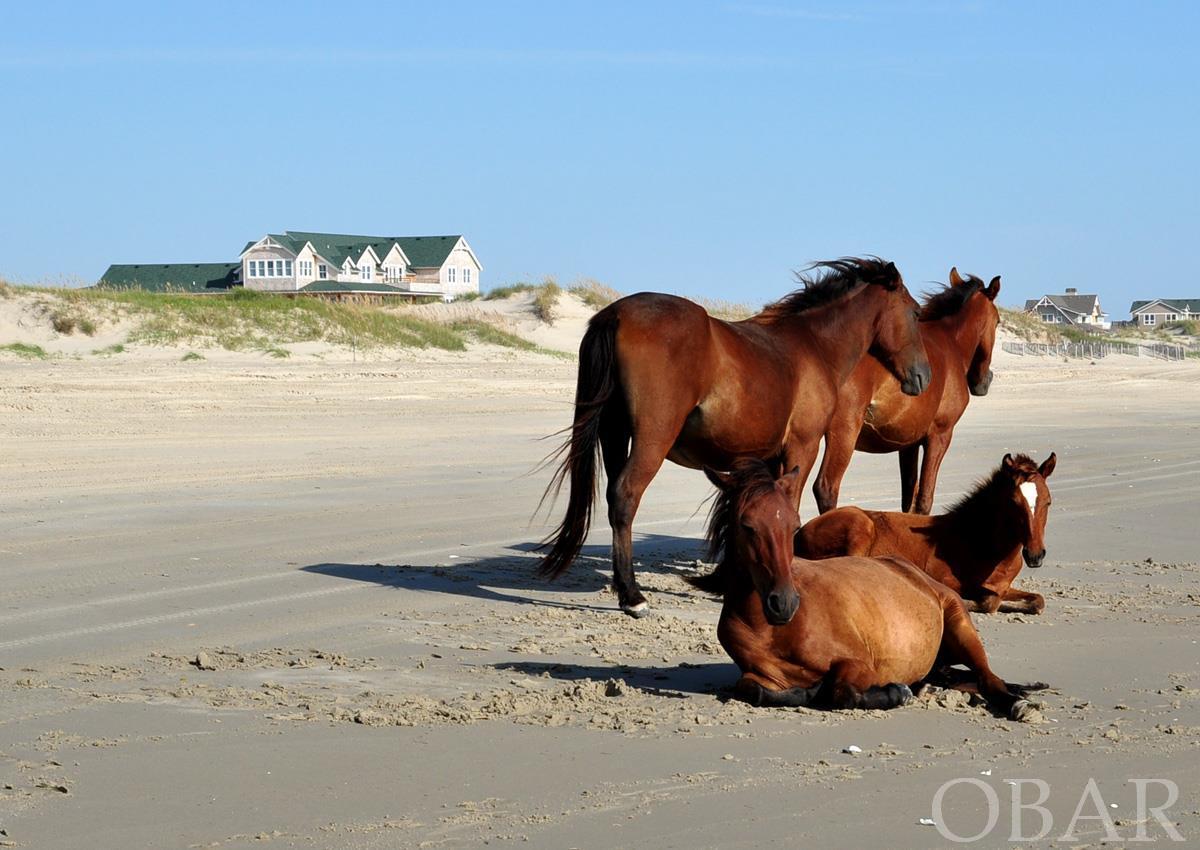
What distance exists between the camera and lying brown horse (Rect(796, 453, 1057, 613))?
8070mm

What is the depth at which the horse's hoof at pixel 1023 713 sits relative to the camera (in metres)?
6.09

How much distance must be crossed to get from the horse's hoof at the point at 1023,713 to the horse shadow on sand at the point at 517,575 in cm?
306

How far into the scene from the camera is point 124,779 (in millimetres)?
5242

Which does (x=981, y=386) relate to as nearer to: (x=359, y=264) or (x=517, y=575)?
(x=517, y=575)

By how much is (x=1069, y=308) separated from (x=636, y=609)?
12810 centimetres

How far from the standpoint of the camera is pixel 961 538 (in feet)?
27.1

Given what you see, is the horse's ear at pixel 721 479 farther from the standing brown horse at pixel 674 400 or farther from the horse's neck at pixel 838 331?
the horse's neck at pixel 838 331

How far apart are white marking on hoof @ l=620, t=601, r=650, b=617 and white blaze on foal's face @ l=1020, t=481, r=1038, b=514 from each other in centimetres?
217

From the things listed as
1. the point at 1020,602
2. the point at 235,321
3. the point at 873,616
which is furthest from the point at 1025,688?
the point at 235,321

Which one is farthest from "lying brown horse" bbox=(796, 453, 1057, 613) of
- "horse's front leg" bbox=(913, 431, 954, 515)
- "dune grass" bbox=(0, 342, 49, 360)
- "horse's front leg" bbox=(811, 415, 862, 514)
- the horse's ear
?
"dune grass" bbox=(0, 342, 49, 360)

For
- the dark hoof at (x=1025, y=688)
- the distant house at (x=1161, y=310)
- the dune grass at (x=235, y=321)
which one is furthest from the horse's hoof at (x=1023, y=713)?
the distant house at (x=1161, y=310)

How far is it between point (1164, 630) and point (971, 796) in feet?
11.4

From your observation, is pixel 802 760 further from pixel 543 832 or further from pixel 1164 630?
pixel 1164 630

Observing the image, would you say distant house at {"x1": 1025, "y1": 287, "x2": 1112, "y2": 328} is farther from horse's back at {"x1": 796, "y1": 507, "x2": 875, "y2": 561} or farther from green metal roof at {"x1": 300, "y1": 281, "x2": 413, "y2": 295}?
horse's back at {"x1": 796, "y1": 507, "x2": 875, "y2": 561}
